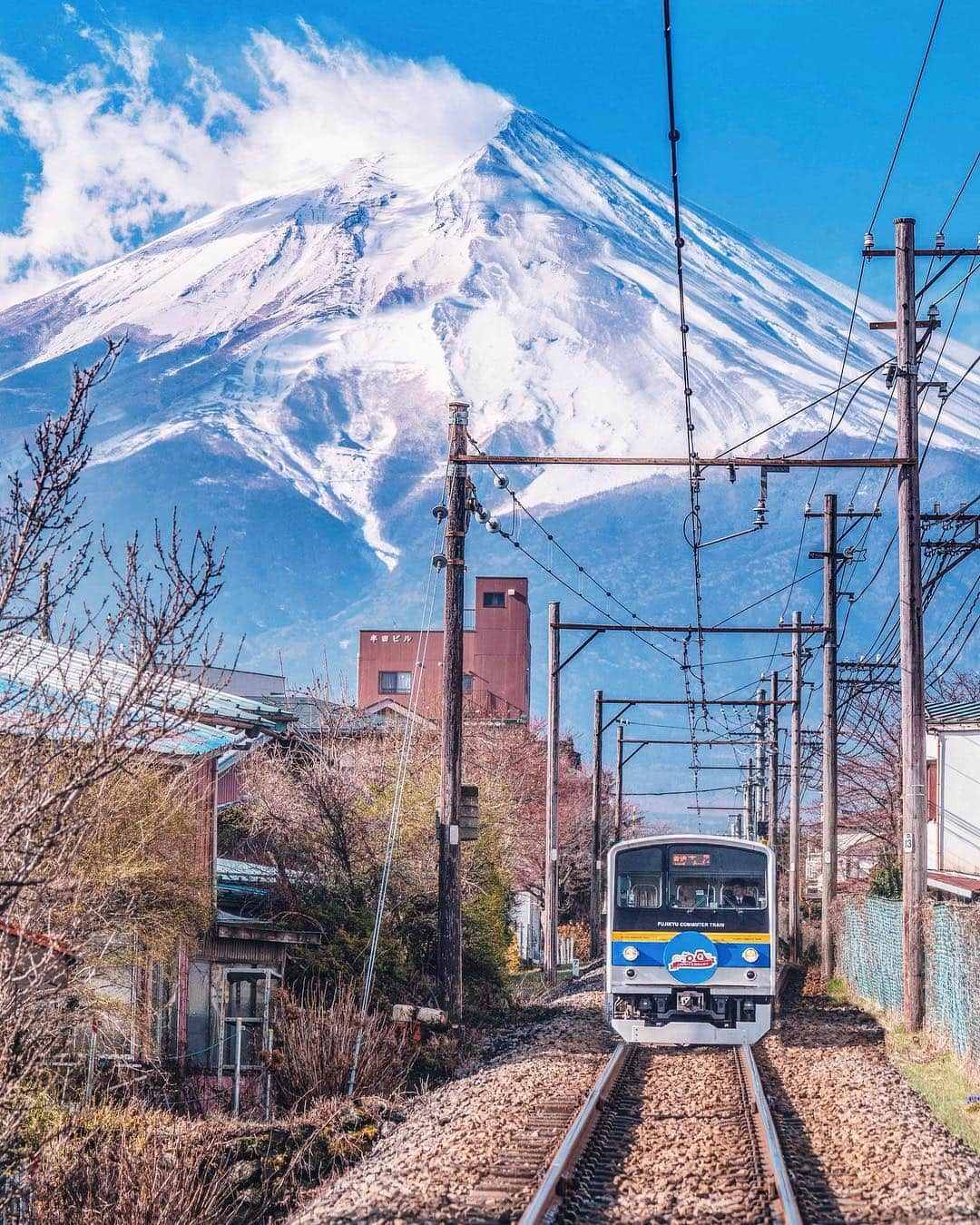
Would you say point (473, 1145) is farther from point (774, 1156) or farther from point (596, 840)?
point (596, 840)

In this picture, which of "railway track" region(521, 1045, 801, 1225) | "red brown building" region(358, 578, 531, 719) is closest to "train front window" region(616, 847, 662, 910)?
"railway track" region(521, 1045, 801, 1225)

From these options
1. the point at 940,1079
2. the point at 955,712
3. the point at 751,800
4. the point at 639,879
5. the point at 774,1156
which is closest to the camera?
the point at 774,1156

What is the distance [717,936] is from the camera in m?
21.7

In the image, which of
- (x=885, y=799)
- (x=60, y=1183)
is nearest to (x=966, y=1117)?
(x=60, y=1183)

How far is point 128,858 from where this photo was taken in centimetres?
1816

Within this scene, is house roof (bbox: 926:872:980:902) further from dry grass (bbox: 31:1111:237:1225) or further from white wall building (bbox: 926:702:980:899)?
dry grass (bbox: 31:1111:237:1225)

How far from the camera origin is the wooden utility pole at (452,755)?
21.7m

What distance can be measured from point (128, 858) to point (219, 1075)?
14.5 ft

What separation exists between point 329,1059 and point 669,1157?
6.83 metres

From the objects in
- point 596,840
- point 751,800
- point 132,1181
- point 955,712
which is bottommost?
point 132,1181

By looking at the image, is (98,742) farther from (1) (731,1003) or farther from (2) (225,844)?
(2) (225,844)

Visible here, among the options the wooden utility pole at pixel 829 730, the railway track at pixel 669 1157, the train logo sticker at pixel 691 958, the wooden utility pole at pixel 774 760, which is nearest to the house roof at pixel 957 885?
the wooden utility pole at pixel 829 730

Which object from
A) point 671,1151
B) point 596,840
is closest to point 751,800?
point 596,840

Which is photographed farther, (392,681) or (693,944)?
(392,681)
